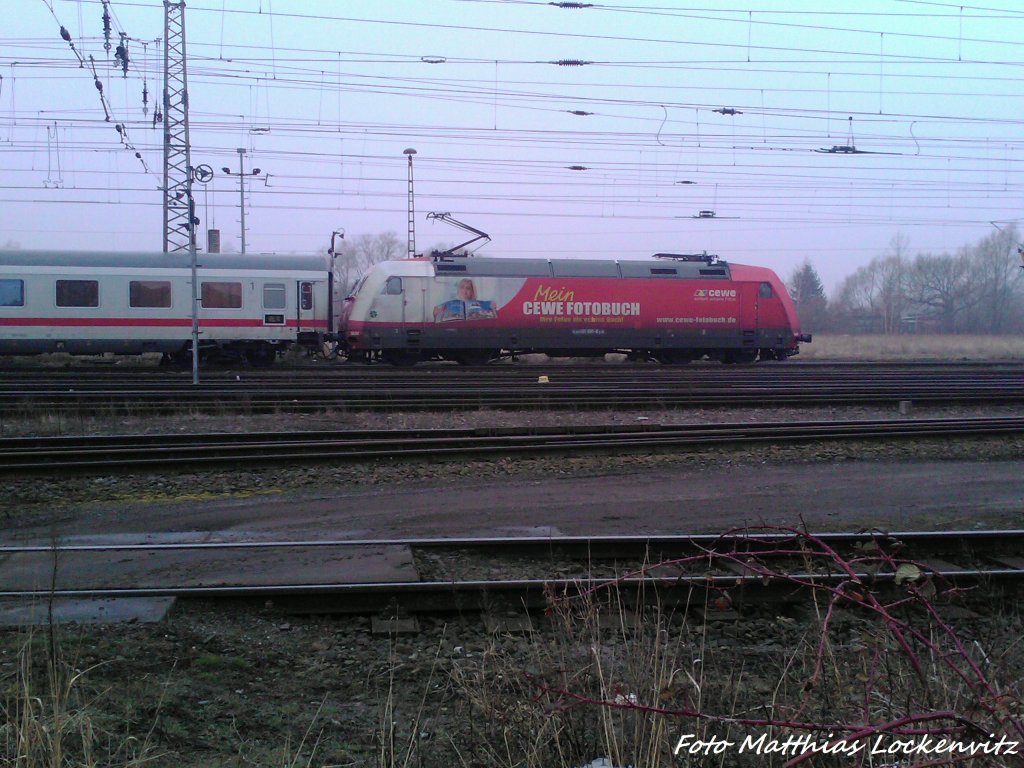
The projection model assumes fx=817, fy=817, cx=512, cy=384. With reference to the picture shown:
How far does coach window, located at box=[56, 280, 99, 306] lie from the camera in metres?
22.8

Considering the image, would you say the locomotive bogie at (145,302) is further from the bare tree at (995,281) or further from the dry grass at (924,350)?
the bare tree at (995,281)

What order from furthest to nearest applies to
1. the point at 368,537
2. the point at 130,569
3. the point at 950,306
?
the point at 950,306, the point at 368,537, the point at 130,569

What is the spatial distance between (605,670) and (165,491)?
288 inches

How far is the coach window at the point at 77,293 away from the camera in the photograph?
22.8 m

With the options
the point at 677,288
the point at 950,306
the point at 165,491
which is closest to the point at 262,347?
the point at 677,288

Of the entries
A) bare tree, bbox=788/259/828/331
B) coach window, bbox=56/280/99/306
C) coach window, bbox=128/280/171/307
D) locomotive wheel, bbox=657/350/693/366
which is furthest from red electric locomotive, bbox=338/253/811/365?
bare tree, bbox=788/259/828/331

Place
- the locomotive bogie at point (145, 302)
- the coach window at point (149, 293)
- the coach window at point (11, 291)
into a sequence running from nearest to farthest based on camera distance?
1. the coach window at point (11, 291)
2. the locomotive bogie at point (145, 302)
3. the coach window at point (149, 293)

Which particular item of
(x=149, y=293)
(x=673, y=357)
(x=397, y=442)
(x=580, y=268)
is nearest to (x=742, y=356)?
(x=673, y=357)

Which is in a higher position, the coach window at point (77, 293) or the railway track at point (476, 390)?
the coach window at point (77, 293)

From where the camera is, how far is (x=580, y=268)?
2619 cm

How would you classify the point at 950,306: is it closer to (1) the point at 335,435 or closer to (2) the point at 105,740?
(1) the point at 335,435

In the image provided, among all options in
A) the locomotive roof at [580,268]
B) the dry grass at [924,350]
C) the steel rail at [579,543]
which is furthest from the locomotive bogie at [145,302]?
the dry grass at [924,350]

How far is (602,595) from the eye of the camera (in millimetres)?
→ 5727

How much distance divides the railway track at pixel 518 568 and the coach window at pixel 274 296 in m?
17.5
